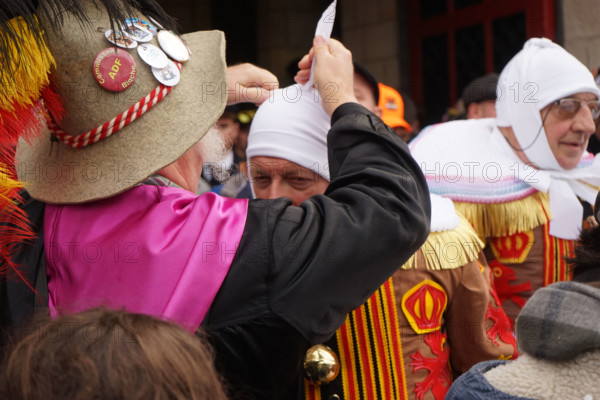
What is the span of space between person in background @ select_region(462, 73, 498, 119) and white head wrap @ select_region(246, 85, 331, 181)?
255 cm

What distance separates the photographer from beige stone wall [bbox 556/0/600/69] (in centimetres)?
472

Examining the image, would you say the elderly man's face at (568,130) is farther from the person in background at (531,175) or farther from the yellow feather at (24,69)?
the yellow feather at (24,69)

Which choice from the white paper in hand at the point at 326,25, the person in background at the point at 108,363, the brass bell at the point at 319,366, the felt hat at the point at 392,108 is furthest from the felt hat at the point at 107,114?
the felt hat at the point at 392,108

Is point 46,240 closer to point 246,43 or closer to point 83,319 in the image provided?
point 83,319

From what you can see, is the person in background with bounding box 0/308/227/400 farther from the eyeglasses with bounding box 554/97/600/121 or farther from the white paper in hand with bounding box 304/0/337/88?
the eyeglasses with bounding box 554/97/600/121

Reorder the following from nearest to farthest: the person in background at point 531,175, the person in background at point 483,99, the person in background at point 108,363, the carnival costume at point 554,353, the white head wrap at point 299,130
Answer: the person in background at point 108,363, the carnival costume at point 554,353, the white head wrap at point 299,130, the person in background at point 531,175, the person in background at point 483,99

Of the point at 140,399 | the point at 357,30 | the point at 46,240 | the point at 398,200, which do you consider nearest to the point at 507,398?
the point at 398,200

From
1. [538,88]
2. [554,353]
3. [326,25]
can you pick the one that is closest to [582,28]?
[538,88]

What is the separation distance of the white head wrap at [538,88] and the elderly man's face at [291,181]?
1149 millimetres

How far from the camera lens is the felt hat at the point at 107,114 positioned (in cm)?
143

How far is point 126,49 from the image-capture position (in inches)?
57.7

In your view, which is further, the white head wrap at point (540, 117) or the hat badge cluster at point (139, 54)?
the white head wrap at point (540, 117)

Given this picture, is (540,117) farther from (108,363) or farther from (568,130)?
(108,363)

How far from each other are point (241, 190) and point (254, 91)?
162 centimetres
